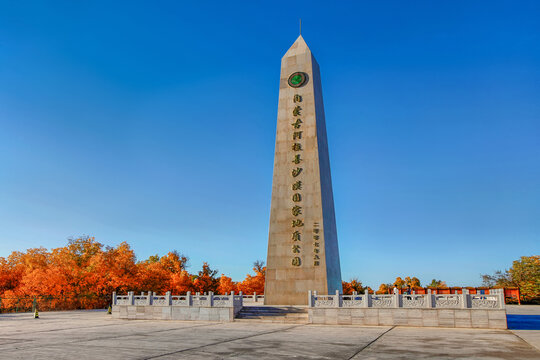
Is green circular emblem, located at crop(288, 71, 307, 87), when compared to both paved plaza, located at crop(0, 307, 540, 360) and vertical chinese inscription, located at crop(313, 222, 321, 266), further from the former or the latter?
paved plaza, located at crop(0, 307, 540, 360)

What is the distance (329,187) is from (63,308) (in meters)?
21.1

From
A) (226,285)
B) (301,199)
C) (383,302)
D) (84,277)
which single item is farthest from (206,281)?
(383,302)

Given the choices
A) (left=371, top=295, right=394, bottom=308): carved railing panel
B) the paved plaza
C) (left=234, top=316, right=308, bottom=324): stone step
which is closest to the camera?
the paved plaza

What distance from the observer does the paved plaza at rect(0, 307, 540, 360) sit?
29.1 feet

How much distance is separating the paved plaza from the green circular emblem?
14.5 m

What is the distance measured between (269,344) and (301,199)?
1233 cm

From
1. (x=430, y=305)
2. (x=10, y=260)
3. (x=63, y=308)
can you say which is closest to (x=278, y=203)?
(x=430, y=305)

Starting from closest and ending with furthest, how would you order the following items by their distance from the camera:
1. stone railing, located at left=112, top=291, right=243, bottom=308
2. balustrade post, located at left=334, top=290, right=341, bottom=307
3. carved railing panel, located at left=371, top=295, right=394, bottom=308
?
carved railing panel, located at left=371, top=295, right=394, bottom=308
balustrade post, located at left=334, top=290, right=341, bottom=307
stone railing, located at left=112, top=291, right=243, bottom=308

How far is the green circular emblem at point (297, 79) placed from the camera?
24078 millimetres

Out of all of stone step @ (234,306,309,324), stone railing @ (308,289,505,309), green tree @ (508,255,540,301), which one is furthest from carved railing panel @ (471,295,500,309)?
green tree @ (508,255,540,301)

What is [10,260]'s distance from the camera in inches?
1537

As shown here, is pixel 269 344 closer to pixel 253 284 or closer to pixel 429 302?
pixel 429 302

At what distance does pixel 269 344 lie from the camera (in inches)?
419

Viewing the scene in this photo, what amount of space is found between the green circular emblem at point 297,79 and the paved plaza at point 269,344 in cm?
1447
